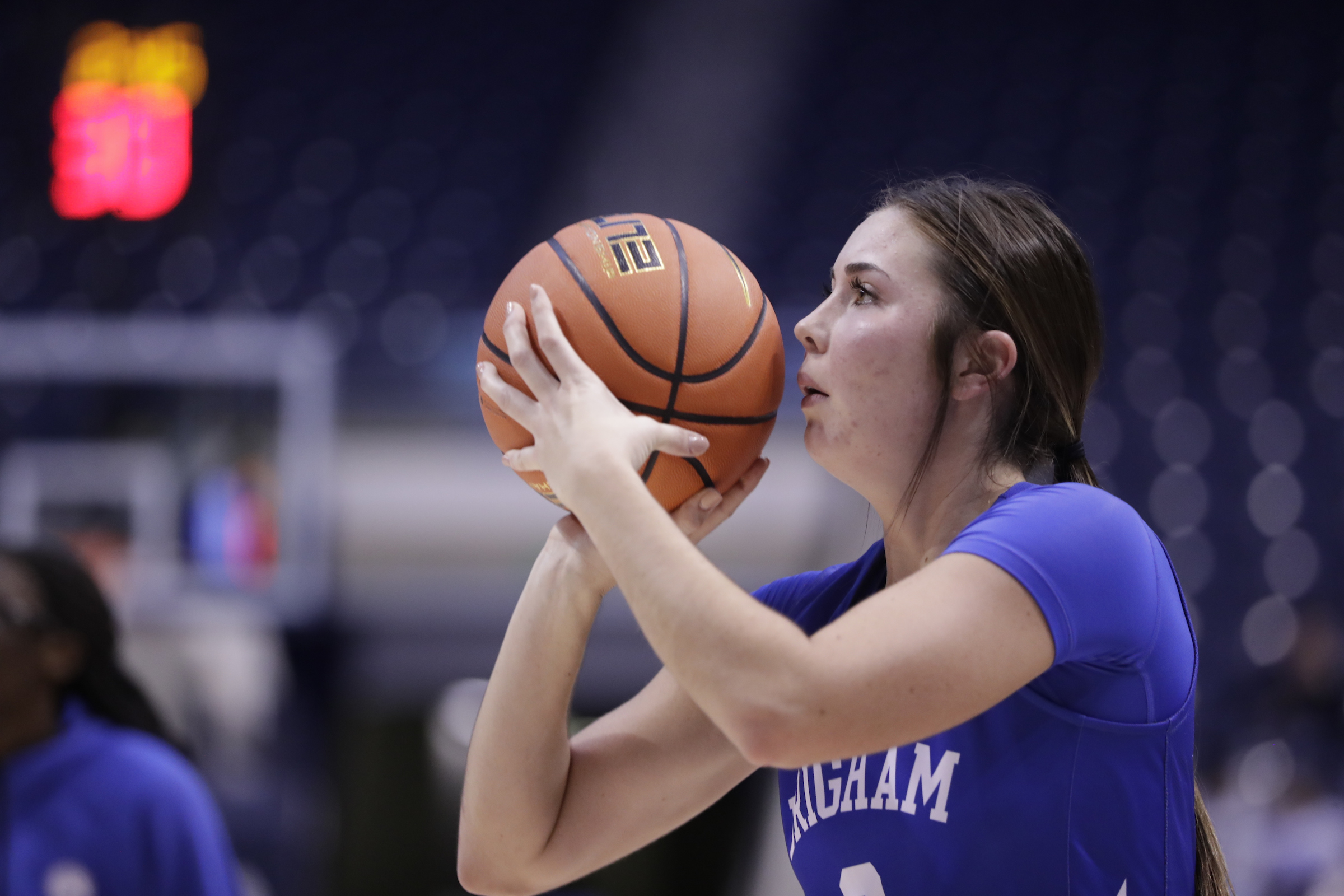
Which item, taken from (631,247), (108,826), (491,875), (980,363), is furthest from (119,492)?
(980,363)

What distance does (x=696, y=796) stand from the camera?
5.93 ft

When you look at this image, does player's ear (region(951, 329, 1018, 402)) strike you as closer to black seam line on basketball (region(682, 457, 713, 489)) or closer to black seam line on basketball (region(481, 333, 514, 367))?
black seam line on basketball (region(682, 457, 713, 489))

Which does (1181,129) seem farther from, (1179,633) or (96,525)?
(1179,633)

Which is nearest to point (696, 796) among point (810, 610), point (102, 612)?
point (810, 610)

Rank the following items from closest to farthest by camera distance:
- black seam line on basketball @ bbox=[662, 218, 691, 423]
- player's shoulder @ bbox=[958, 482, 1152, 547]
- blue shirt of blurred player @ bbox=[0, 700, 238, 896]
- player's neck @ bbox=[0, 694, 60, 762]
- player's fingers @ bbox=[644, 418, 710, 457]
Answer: player's shoulder @ bbox=[958, 482, 1152, 547] → player's fingers @ bbox=[644, 418, 710, 457] → black seam line on basketball @ bbox=[662, 218, 691, 423] → blue shirt of blurred player @ bbox=[0, 700, 238, 896] → player's neck @ bbox=[0, 694, 60, 762]

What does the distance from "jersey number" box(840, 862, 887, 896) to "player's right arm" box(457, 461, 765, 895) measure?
0.98 ft

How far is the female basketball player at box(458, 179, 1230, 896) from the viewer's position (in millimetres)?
1257

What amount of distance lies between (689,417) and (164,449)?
510 centimetres

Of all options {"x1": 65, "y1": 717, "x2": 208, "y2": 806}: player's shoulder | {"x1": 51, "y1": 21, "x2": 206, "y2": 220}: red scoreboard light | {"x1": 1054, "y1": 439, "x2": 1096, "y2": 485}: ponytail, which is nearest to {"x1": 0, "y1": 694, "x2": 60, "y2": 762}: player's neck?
{"x1": 65, "y1": 717, "x2": 208, "y2": 806}: player's shoulder

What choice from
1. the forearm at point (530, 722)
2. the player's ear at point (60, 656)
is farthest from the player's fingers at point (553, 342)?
the player's ear at point (60, 656)

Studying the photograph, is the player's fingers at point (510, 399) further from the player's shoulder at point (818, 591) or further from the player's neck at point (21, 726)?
the player's neck at point (21, 726)

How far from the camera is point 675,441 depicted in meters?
1.48

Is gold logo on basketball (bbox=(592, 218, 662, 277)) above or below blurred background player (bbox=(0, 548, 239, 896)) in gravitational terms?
above

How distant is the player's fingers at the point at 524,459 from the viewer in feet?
5.05
